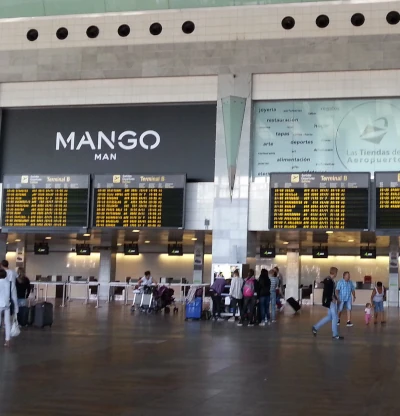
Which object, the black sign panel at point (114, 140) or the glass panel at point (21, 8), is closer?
the black sign panel at point (114, 140)

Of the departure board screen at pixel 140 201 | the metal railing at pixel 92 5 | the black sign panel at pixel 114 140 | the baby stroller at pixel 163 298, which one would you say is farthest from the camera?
the black sign panel at pixel 114 140

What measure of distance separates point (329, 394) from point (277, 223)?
16.5m

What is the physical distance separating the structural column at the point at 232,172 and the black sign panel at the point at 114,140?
0.80 meters

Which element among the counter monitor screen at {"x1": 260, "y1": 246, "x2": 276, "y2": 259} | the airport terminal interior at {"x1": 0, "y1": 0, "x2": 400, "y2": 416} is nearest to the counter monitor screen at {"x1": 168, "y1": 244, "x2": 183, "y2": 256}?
the counter monitor screen at {"x1": 260, "y1": 246, "x2": 276, "y2": 259}

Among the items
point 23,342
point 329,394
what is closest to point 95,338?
point 23,342

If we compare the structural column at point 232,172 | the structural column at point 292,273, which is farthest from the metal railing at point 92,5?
the structural column at point 292,273

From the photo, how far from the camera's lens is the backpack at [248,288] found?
19.2m

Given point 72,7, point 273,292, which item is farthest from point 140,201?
point 72,7

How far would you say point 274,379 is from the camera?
29.6 feet

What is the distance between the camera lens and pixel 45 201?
2591 centimetres

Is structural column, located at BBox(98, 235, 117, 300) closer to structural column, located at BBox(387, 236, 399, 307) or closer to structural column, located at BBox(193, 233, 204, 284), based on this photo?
structural column, located at BBox(193, 233, 204, 284)

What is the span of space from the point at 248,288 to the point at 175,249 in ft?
59.6

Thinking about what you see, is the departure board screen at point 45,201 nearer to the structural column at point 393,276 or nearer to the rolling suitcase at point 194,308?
the rolling suitcase at point 194,308

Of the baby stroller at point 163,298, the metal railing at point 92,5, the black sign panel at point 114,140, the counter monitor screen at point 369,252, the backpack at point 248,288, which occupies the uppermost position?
the metal railing at point 92,5
